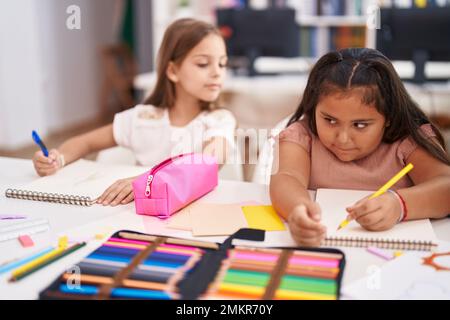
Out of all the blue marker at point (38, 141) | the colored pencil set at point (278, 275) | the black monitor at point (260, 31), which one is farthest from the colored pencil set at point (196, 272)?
the black monitor at point (260, 31)

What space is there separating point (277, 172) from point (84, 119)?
3.99m

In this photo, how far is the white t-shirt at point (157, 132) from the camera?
1.66 m

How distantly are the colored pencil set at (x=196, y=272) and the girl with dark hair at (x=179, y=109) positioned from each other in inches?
29.0

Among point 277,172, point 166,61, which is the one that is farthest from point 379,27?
point 277,172

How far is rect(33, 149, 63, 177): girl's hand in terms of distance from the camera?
1.29 m

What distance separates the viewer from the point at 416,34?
284cm

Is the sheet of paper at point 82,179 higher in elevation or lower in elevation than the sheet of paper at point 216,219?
higher

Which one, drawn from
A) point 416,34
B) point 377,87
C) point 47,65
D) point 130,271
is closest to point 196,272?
point 130,271

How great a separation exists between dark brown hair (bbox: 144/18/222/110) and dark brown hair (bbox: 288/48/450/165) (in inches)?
21.6

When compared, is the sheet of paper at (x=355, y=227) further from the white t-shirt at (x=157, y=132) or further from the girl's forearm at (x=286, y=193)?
the white t-shirt at (x=157, y=132)

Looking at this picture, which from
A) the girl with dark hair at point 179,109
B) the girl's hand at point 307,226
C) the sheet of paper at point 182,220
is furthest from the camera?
the girl with dark hair at point 179,109

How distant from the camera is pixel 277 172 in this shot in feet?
3.87

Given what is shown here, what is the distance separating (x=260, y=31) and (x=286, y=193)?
2220 mm

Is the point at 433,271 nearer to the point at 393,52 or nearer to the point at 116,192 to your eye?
the point at 116,192
